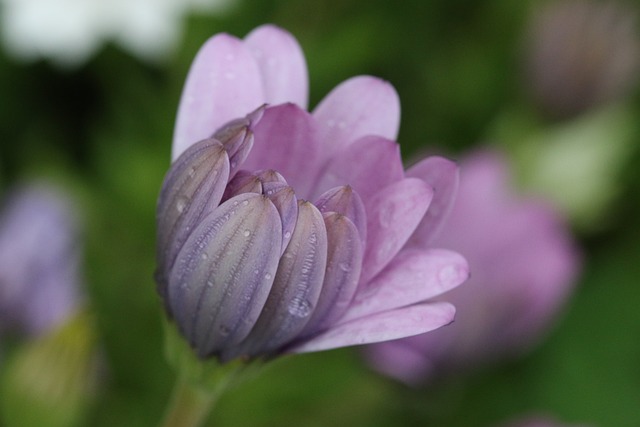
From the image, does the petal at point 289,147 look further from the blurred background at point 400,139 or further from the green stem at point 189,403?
the blurred background at point 400,139

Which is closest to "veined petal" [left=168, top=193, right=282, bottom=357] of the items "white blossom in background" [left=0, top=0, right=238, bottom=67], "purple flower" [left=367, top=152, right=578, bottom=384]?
"purple flower" [left=367, top=152, right=578, bottom=384]

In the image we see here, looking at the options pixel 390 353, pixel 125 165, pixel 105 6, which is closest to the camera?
pixel 390 353

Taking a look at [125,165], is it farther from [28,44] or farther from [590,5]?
[590,5]

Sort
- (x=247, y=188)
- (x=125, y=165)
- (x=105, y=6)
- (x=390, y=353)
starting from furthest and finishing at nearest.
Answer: (x=105, y=6) → (x=125, y=165) → (x=390, y=353) → (x=247, y=188)

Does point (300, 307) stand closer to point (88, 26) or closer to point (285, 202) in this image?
point (285, 202)

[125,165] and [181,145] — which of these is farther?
[125,165]

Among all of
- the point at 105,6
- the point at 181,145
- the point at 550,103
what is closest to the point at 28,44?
the point at 105,6

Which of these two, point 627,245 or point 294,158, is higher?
point 294,158
